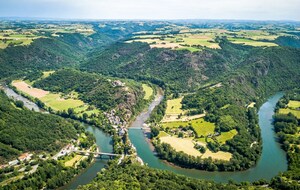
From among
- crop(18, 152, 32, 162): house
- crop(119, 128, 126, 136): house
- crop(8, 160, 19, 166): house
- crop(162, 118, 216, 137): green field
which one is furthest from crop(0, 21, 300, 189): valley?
crop(18, 152, 32, 162): house

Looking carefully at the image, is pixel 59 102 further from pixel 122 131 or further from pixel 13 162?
pixel 13 162

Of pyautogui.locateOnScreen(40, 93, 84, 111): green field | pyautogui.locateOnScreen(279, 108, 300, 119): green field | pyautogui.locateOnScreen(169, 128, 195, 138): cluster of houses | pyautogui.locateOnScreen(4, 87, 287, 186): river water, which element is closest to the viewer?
pyautogui.locateOnScreen(4, 87, 287, 186): river water

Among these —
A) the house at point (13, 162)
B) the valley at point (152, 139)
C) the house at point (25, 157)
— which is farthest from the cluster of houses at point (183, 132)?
the house at point (13, 162)

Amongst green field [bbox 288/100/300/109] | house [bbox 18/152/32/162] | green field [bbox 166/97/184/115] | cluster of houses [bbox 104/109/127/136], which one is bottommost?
house [bbox 18/152/32/162]

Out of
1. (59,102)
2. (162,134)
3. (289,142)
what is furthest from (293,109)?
(59,102)

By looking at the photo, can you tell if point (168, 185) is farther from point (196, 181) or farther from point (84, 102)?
point (84, 102)

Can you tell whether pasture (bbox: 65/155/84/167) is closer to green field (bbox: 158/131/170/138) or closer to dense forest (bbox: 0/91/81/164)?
dense forest (bbox: 0/91/81/164)

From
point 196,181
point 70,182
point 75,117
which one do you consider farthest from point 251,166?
point 75,117
